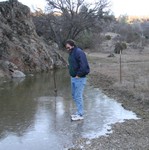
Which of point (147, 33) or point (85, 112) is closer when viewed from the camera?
point (85, 112)

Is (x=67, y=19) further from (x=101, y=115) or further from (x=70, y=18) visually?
(x=101, y=115)

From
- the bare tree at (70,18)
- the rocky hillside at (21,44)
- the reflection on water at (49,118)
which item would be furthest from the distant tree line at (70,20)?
the reflection on water at (49,118)

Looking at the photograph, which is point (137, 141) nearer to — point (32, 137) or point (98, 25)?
point (32, 137)

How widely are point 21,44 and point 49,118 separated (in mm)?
18978

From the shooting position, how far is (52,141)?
844cm

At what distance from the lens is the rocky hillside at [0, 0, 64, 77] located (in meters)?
27.1

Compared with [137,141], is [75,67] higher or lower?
higher

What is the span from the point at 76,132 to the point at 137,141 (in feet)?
5.09

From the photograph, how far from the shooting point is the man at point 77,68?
33.1ft

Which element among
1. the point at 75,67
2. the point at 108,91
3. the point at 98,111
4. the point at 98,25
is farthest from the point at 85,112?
the point at 98,25

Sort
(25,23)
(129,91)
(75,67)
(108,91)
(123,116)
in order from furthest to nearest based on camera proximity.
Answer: (25,23) < (108,91) < (129,91) < (123,116) < (75,67)

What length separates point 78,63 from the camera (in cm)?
1014

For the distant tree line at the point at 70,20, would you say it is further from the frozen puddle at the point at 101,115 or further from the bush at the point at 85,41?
the frozen puddle at the point at 101,115

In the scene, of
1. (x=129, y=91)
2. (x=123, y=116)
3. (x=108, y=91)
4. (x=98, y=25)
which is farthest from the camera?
(x=98, y=25)
